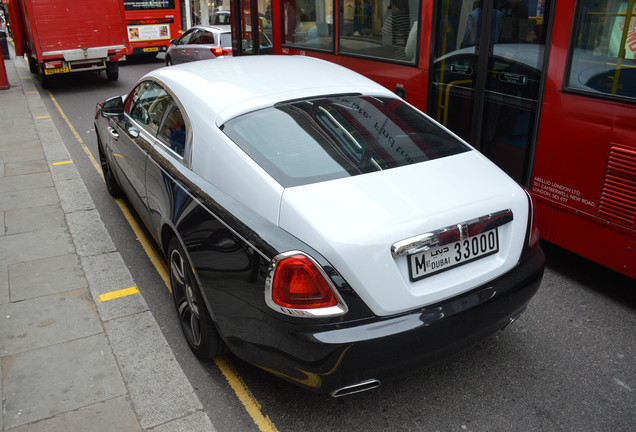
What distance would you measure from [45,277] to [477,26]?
4267mm

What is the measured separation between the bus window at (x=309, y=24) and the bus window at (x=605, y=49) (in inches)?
132

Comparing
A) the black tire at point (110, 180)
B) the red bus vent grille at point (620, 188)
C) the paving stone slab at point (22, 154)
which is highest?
the red bus vent grille at point (620, 188)

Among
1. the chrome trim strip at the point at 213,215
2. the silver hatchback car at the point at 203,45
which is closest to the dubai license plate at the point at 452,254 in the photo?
the chrome trim strip at the point at 213,215

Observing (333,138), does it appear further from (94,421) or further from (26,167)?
(26,167)

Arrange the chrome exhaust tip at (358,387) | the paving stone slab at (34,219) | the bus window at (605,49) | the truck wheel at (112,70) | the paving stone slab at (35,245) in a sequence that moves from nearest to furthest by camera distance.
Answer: the chrome exhaust tip at (358,387) < the bus window at (605,49) < the paving stone slab at (35,245) < the paving stone slab at (34,219) < the truck wheel at (112,70)

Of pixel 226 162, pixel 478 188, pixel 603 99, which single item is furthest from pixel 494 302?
pixel 603 99

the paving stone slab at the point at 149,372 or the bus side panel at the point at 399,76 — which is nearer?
the paving stone slab at the point at 149,372

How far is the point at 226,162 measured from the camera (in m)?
3.02

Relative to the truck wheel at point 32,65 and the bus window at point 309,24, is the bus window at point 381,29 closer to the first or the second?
the bus window at point 309,24

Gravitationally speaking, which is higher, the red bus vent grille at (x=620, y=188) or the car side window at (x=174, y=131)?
the car side window at (x=174, y=131)

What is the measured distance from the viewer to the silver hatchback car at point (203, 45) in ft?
45.0

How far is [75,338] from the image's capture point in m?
3.60

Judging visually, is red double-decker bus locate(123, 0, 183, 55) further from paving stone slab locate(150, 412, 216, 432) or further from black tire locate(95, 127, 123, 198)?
paving stone slab locate(150, 412, 216, 432)

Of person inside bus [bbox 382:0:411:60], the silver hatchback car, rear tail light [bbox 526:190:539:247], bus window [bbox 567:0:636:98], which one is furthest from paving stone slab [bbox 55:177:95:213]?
→ the silver hatchback car
